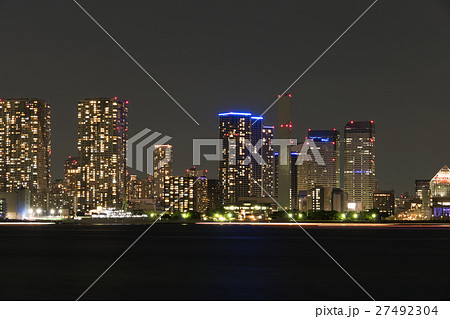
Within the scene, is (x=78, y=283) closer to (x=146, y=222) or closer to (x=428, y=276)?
(x=428, y=276)

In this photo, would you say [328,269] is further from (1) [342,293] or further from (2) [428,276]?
(1) [342,293]

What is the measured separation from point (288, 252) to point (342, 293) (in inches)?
1088

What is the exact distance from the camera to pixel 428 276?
35438 millimetres

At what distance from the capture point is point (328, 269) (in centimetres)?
3903

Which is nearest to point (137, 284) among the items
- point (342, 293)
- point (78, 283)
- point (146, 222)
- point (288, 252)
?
point (78, 283)

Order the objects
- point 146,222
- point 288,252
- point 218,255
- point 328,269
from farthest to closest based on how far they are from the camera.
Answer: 1. point 146,222
2. point 288,252
3. point 218,255
4. point 328,269
